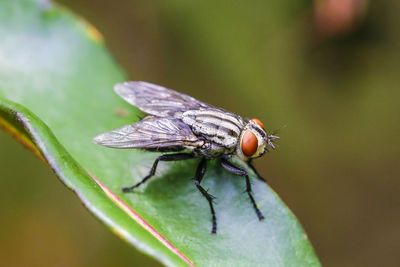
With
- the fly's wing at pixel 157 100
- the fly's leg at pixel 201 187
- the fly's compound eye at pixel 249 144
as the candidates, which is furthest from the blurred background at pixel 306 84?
the fly's leg at pixel 201 187

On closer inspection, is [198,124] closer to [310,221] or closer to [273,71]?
[273,71]

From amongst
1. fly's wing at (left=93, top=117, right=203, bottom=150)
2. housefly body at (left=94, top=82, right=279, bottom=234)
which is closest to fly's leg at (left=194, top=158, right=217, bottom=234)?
housefly body at (left=94, top=82, right=279, bottom=234)

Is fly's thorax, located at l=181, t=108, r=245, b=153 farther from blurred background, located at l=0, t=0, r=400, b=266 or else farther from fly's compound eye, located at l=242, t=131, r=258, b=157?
blurred background, located at l=0, t=0, r=400, b=266

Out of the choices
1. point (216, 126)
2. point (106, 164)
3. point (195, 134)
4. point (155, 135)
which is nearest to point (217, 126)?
point (216, 126)

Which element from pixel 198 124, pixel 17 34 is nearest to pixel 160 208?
pixel 198 124

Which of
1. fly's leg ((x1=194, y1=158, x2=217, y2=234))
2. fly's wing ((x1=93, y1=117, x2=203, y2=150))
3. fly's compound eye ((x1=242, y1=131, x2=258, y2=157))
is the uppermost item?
→ fly's compound eye ((x1=242, y1=131, x2=258, y2=157))

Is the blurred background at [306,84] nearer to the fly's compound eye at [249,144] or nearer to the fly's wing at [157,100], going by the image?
the fly's wing at [157,100]

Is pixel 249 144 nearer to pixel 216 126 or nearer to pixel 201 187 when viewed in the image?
pixel 216 126
